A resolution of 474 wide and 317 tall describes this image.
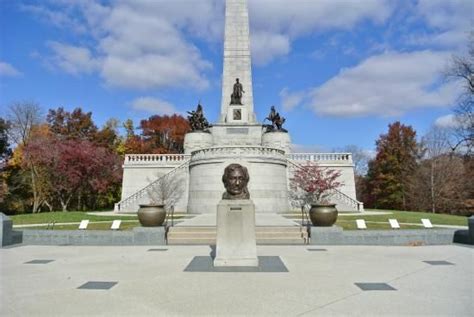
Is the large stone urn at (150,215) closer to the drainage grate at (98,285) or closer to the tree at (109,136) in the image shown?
the drainage grate at (98,285)

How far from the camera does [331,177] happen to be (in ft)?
118

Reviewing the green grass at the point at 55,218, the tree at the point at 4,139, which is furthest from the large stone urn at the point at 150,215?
the tree at the point at 4,139

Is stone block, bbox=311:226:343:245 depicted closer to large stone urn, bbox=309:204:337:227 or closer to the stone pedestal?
large stone urn, bbox=309:204:337:227

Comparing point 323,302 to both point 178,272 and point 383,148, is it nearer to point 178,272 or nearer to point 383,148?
point 178,272

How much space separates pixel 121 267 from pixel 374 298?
20.5ft

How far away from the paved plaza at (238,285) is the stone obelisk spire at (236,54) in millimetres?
34339

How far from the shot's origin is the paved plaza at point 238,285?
571 centimetres

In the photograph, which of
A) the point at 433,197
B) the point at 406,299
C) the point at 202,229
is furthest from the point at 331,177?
the point at 406,299

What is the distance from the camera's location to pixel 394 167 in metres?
55.5

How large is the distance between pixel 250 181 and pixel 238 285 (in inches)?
935

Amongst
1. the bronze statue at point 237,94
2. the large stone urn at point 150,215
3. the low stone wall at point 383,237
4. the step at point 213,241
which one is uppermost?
the bronze statue at point 237,94

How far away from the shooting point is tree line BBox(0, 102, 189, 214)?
40.1 meters

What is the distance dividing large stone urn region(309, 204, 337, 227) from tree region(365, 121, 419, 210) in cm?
4238

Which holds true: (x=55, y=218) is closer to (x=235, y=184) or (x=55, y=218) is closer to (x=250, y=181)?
(x=250, y=181)
